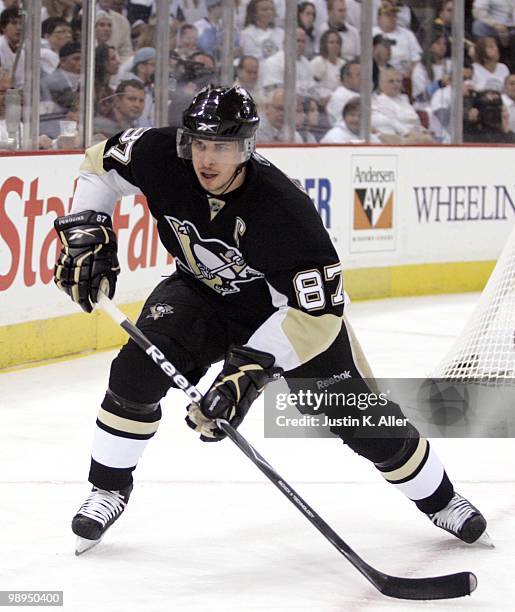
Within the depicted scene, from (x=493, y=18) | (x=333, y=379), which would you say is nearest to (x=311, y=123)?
(x=493, y=18)

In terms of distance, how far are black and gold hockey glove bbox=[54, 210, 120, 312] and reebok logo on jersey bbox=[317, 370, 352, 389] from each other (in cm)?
52

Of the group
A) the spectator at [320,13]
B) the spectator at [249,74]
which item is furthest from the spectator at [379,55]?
the spectator at [249,74]

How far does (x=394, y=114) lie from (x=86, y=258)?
516cm

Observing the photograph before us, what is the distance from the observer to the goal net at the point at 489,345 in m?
4.23

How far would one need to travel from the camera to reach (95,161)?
297 cm

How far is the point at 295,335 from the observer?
259 centimetres

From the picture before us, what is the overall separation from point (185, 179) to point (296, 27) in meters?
4.53

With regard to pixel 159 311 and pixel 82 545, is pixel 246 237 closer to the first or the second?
pixel 159 311

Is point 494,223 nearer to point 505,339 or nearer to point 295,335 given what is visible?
point 505,339

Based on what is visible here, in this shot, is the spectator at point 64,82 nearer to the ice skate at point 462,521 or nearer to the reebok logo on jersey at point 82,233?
the reebok logo on jersey at point 82,233

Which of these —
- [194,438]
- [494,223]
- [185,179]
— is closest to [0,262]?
[194,438]

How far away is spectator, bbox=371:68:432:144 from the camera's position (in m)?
7.60

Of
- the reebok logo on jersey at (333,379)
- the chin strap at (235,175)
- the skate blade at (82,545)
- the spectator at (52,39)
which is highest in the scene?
the spectator at (52,39)

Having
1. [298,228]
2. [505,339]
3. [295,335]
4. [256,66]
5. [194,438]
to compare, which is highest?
[256,66]
